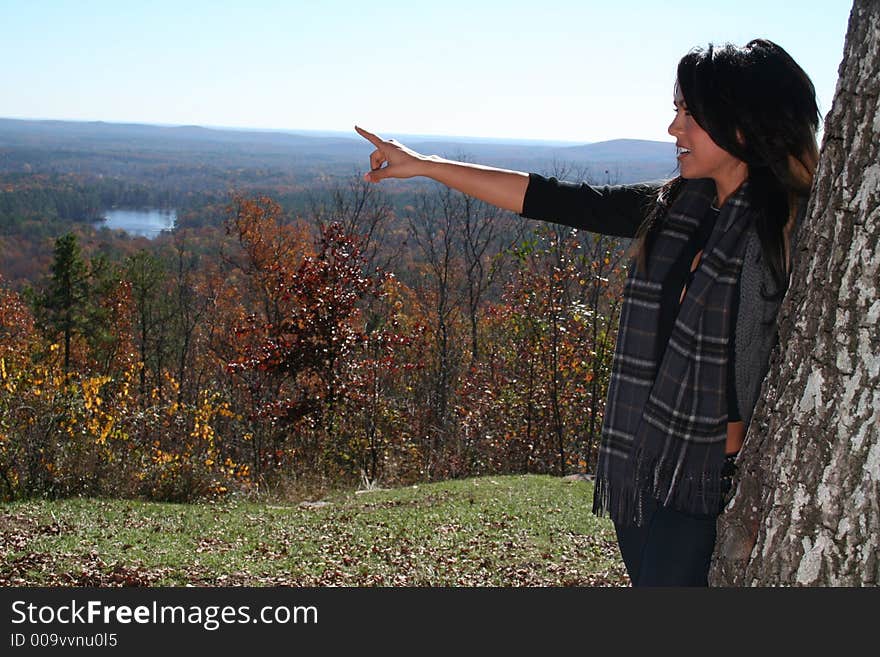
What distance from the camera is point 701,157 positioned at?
6.72 feet

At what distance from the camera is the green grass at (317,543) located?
19.3 feet

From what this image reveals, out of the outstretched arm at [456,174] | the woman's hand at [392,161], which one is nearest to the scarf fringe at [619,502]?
the outstretched arm at [456,174]

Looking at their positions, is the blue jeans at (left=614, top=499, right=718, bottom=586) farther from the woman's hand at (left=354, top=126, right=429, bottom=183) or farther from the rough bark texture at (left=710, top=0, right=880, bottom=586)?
the woman's hand at (left=354, top=126, right=429, bottom=183)

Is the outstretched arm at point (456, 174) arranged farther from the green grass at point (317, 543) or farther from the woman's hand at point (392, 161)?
the green grass at point (317, 543)

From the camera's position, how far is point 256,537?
7.42 metres

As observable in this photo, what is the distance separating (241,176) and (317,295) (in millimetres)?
108914

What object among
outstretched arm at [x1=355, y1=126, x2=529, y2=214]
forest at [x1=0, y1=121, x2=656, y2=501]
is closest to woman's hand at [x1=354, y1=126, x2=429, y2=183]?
outstretched arm at [x1=355, y1=126, x2=529, y2=214]

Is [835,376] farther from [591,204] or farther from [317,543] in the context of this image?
[317,543]

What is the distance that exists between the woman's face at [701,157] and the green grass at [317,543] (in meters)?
4.37

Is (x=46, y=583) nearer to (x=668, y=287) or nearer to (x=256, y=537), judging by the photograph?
(x=256, y=537)

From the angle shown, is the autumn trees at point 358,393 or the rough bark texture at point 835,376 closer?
the rough bark texture at point 835,376

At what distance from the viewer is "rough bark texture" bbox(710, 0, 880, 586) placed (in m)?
1.64

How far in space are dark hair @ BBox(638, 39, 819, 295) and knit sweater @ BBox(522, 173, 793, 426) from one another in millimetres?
42

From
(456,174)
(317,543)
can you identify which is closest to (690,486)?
(456,174)
